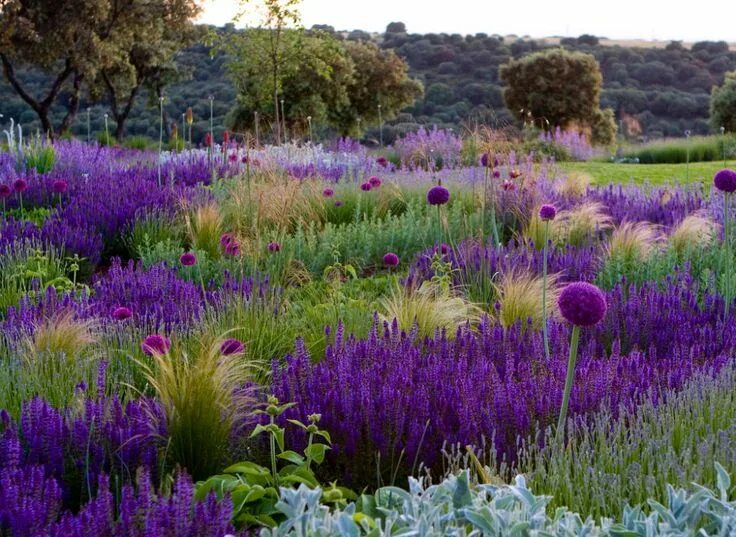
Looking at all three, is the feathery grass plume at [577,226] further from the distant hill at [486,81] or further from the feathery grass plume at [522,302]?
→ the distant hill at [486,81]

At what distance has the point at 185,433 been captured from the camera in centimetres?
276

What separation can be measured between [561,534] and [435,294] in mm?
3081

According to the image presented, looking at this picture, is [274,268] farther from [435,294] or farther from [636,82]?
[636,82]

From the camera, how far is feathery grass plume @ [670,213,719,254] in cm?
635

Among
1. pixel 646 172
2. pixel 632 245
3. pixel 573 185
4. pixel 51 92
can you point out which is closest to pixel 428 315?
pixel 632 245

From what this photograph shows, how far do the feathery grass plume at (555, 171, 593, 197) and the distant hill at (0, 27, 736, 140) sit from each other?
26.2 meters

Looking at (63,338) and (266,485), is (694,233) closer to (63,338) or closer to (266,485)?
(63,338)

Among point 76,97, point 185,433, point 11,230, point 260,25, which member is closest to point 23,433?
point 185,433

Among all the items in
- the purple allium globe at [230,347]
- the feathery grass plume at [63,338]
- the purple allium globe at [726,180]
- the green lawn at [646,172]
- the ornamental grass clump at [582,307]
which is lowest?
the green lawn at [646,172]

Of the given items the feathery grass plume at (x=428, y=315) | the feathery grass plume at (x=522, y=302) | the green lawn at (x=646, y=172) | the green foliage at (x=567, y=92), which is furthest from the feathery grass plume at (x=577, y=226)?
the green foliage at (x=567, y=92)

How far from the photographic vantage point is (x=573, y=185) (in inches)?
386

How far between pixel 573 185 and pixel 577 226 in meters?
2.55

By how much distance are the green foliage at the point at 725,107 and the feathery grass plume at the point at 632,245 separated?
26398mm

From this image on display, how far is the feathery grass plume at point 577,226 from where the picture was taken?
712 cm
